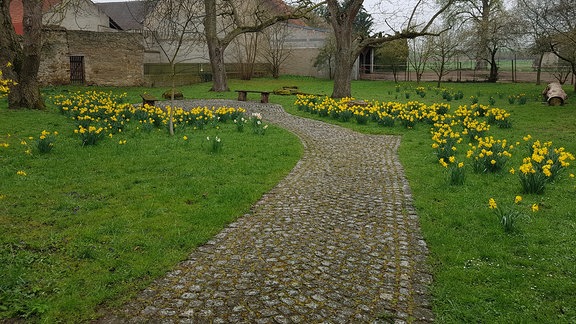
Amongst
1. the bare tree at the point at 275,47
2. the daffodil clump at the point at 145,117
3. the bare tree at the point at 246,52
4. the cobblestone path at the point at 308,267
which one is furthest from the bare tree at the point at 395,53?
the cobblestone path at the point at 308,267

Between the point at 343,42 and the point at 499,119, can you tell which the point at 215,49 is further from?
the point at 499,119

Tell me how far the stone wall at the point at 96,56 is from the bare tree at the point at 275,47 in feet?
41.1

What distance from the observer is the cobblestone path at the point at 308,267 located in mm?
3461

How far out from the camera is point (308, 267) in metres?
4.23

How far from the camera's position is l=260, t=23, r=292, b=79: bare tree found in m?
37.8

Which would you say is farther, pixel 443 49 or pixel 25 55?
pixel 443 49

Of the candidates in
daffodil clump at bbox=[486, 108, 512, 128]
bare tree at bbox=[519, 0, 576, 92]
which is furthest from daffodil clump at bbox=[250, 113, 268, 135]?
bare tree at bbox=[519, 0, 576, 92]

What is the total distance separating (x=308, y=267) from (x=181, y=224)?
72.6 inches

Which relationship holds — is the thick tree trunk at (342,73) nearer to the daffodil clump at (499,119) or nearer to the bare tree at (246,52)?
the daffodil clump at (499,119)

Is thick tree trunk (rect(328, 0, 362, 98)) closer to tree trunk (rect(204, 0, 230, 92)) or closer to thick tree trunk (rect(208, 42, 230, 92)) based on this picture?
tree trunk (rect(204, 0, 230, 92))

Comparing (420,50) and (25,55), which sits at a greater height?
(420,50)

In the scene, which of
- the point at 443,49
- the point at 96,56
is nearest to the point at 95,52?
the point at 96,56

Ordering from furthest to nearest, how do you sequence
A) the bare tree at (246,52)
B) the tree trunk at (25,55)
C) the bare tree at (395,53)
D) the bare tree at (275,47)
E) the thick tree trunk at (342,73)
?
1. the bare tree at (275,47)
2. the bare tree at (246,52)
3. the bare tree at (395,53)
4. the thick tree trunk at (342,73)
5. the tree trunk at (25,55)

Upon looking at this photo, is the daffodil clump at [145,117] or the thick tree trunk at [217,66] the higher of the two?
the thick tree trunk at [217,66]
